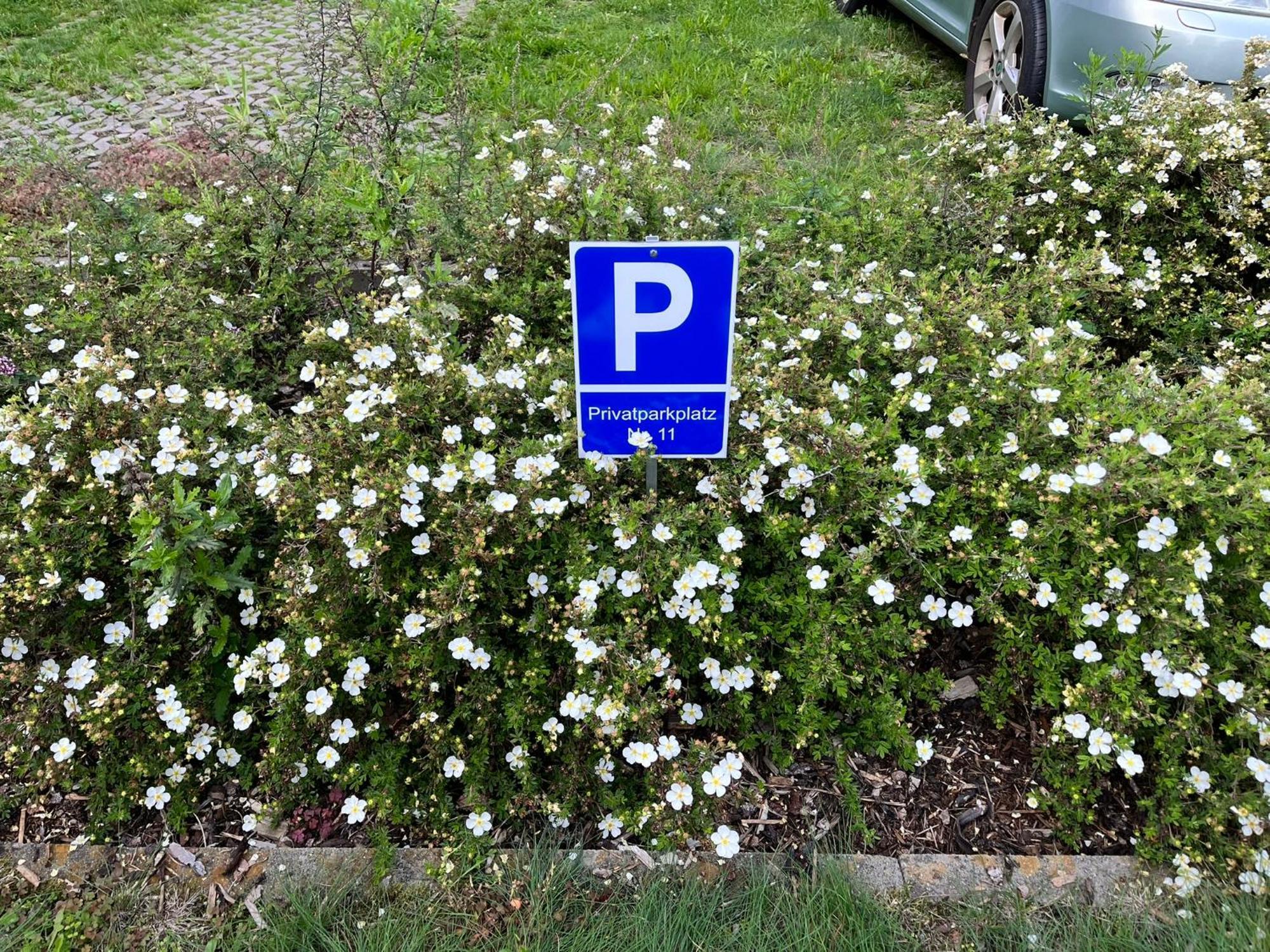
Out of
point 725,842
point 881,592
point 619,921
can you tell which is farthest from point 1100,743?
point 619,921

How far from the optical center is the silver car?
4.00 metres

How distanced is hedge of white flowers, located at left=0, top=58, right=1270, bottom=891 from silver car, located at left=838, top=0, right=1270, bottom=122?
249 cm

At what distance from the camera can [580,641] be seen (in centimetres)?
206

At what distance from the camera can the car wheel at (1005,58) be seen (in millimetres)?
4559

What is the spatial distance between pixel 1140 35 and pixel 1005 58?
94 centimetres

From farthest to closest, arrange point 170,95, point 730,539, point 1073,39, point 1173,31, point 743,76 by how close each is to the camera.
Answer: point 170,95
point 743,76
point 1073,39
point 1173,31
point 730,539

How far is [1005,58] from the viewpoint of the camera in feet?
16.2

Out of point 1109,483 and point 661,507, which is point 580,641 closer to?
point 661,507

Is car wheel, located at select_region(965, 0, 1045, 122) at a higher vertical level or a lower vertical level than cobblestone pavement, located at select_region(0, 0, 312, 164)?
higher

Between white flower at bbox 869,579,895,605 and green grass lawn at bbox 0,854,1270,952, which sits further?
white flower at bbox 869,579,895,605

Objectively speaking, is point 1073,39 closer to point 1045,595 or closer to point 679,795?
point 1045,595

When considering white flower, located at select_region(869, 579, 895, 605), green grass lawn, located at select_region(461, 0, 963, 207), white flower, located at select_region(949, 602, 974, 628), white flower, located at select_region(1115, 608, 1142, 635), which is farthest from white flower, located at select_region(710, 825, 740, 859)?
green grass lawn, located at select_region(461, 0, 963, 207)

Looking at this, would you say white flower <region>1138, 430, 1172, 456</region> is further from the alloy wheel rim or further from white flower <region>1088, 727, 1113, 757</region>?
the alloy wheel rim

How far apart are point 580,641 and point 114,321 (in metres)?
2.19
